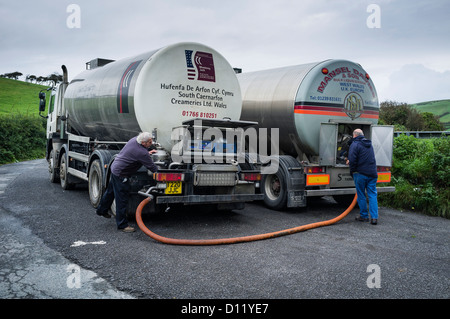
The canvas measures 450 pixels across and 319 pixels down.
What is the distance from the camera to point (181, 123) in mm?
7004

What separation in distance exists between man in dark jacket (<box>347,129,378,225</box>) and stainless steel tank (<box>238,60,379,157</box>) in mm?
1035

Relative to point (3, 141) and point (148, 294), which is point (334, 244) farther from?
point (3, 141)

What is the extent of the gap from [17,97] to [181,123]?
52315 millimetres

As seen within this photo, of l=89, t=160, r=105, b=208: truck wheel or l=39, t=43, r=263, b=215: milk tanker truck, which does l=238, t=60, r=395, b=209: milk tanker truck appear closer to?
l=39, t=43, r=263, b=215: milk tanker truck

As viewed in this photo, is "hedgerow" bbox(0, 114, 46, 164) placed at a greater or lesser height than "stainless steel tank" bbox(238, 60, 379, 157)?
lesser

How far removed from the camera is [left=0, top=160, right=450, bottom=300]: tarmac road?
3967 millimetres

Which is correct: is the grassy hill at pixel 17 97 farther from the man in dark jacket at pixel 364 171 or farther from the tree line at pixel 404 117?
the man in dark jacket at pixel 364 171

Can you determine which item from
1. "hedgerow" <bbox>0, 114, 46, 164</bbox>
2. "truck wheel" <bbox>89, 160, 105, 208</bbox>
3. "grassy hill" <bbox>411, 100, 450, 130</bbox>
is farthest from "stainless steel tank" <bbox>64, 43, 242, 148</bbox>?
"grassy hill" <bbox>411, 100, 450, 130</bbox>

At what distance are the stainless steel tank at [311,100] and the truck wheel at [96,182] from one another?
377cm

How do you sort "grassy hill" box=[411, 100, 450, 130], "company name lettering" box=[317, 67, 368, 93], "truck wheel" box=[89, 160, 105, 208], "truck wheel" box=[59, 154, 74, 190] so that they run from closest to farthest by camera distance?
"truck wheel" box=[89, 160, 105, 208] < "company name lettering" box=[317, 67, 368, 93] < "truck wheel" box=[59, 154, 74, 190] < "grassy hill" box=[411, 100, 450, 130]

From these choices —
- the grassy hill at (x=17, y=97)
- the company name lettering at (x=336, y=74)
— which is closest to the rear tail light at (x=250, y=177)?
the company name lettering at (x=336, y=74)

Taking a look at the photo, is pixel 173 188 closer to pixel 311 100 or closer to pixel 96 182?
pixel 96 182

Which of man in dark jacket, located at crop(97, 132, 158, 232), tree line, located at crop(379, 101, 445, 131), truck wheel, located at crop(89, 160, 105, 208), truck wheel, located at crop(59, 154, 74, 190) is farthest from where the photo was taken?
tree line, located at crop(379, 101, 445, 131)

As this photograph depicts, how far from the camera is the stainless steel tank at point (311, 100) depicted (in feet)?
26.9
